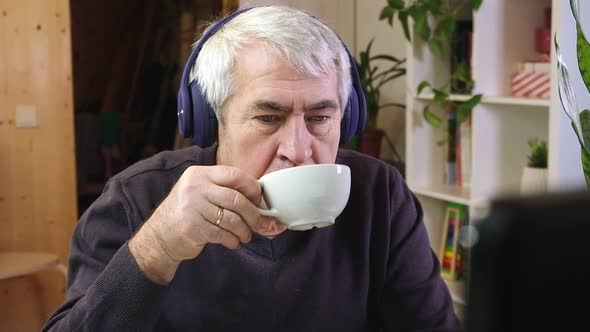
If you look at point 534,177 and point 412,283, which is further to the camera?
point 534,177

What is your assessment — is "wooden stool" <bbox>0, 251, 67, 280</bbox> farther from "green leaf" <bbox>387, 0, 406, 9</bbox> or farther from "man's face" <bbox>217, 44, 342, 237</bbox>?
"man's face" <bbox>217, 44, 342, 237</bbox>

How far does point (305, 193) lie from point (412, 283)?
41cm

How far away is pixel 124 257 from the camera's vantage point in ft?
3.04

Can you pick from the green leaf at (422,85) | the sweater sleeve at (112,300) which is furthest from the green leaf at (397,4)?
the sweater sleeve at (112,300)

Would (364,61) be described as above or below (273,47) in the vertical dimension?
above

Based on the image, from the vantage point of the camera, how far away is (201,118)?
113 cm

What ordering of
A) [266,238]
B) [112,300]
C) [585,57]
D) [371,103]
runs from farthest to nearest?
1. [371,103]
2. [585,57]
3. [266,238]
4. [112,300]

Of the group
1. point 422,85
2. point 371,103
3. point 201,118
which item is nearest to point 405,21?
point 422,85

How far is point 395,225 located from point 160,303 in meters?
0.44

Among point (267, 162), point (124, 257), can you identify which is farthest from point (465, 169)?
point (124, 257)

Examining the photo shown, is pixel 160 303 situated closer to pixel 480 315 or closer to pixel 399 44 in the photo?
pixel 480 315

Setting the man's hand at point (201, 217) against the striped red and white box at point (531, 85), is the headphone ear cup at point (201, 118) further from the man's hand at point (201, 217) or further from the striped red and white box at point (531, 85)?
the striped red and white box at point (531, 85)

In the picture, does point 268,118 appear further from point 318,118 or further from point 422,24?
point 422,24

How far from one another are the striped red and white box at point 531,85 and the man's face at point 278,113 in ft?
4.73
